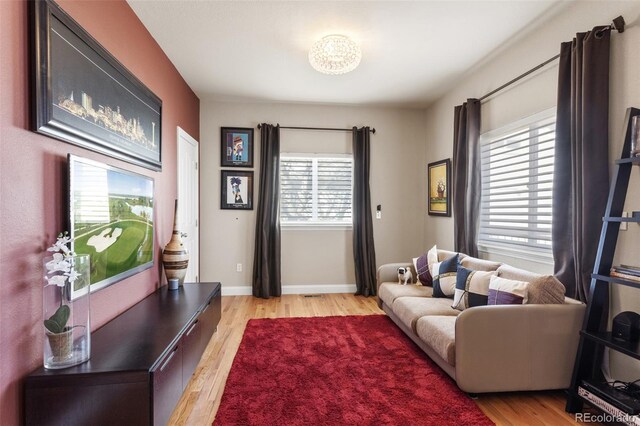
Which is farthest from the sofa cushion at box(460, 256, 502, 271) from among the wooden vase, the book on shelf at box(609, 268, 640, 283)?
the wooden vase

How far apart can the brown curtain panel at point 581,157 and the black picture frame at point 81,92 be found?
312cm

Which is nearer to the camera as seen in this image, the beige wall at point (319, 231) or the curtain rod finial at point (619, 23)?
the curtain rod finial at point (619, 23)

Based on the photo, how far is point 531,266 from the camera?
9.25ft

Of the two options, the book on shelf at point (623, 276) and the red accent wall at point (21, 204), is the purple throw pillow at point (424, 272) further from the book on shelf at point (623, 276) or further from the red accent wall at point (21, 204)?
the red accent wall at point (21, 204)

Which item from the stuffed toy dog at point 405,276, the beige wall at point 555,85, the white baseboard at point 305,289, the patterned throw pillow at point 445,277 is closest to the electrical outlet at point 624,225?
the beige wall at point 555,85

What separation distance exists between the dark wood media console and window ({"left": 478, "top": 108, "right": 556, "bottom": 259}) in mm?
2890

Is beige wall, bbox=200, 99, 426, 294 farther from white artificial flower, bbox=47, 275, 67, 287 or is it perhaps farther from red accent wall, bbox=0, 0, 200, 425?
white artificial flower, bbox=47, 275, 67, 287

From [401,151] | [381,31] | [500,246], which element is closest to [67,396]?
[381,31]

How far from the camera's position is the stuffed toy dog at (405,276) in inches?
144

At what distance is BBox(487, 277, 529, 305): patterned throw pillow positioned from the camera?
2.23 meters

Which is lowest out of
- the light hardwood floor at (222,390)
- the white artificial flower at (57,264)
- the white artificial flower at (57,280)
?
the light hardwood floor at (222,390)

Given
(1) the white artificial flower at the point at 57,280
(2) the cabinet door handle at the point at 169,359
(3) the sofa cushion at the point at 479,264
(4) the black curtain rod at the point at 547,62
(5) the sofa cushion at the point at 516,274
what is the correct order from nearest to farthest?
(1) the white artificial flower at the point at 57,280, (2) the cabinet door handle at the point at 169,359, (4) the black curtain rod at the point at 547,62, (5) the sofa cushion at the point at 516,274, (3) the sofa cushion at the point at 479,264

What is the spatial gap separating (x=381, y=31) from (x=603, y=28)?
154 cm

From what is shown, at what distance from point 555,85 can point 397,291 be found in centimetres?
228
